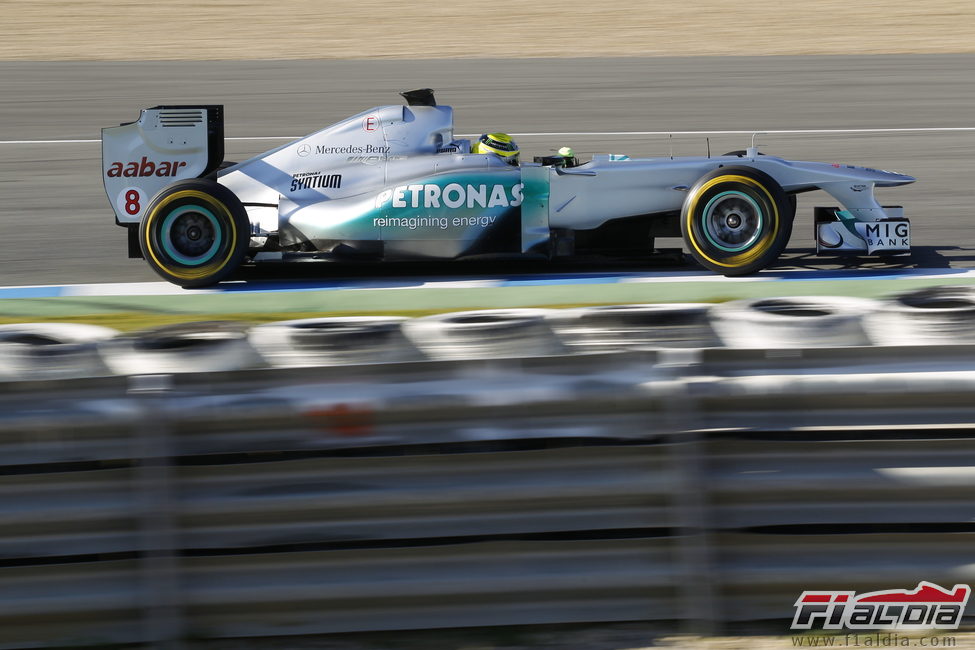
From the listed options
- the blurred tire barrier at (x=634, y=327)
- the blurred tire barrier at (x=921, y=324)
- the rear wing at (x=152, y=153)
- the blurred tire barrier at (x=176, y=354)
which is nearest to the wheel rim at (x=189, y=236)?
the rear wing at (x=152, y=153)

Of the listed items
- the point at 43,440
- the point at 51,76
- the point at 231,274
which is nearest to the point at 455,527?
the point at 43,440

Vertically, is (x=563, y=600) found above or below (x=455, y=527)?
below

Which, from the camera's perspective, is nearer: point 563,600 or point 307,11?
point 563,600

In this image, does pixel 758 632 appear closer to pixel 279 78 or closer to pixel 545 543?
pixel 545 543

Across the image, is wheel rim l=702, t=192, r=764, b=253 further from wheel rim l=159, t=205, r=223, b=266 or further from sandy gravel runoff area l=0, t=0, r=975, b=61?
sandy gravel runoff area l=0, t=0, r=975, b=61

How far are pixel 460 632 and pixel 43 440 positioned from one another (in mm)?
1223

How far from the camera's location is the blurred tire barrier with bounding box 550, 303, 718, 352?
341cm

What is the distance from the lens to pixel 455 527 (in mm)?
2990

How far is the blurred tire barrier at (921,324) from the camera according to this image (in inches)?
126

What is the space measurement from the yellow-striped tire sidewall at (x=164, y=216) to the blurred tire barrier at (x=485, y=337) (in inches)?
150

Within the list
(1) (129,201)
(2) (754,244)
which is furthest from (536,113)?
(1) (129,201)

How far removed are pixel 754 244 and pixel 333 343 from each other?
164 inches

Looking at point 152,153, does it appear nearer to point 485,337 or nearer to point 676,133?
point 485,337

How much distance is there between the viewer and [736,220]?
6.89 m
